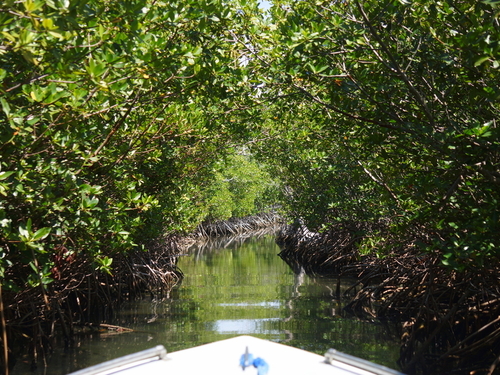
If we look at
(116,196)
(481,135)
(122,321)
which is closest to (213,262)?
(122,321)

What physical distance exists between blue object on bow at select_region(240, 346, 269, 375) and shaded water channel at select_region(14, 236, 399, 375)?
3.50m

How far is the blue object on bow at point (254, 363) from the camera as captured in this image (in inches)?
102

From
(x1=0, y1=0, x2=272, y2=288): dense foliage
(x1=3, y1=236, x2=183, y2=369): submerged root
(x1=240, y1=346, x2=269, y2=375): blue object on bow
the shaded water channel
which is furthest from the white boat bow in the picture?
the shaded water channel

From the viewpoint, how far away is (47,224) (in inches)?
185

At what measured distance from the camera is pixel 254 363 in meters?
2.64

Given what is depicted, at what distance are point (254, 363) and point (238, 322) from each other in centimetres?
540

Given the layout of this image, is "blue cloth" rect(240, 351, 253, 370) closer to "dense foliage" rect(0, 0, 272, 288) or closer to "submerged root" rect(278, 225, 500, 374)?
"dense foliage" rect(0, 0, 272, 288)

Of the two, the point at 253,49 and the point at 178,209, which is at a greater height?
the point at 253,49

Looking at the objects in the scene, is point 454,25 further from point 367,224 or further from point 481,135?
point 367,224

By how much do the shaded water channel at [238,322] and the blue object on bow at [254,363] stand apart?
350 centimetres

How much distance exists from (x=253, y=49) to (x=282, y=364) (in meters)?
3.87

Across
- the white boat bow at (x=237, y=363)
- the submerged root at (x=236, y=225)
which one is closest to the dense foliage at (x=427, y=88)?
the white boat bow at (x=237, y=363)

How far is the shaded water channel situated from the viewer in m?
6.36

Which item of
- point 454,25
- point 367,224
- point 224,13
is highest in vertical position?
point 224,13
